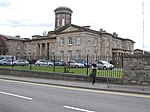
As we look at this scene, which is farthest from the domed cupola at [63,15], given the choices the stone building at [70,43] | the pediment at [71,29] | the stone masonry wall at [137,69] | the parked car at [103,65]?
the stone masonry wall at [137,69]

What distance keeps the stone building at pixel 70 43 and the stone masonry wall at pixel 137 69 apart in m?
41.3

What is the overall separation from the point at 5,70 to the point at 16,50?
69870mm

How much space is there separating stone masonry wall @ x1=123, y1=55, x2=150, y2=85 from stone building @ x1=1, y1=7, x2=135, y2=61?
136 ft

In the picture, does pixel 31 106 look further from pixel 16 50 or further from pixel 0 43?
pixel 16 50

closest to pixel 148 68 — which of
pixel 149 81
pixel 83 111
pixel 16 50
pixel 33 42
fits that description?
pixel 149 81

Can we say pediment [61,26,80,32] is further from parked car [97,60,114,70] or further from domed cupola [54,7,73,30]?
parked car [97,60,114,70]

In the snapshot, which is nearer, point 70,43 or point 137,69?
point 137,69

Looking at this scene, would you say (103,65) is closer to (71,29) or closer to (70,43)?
(70,43)

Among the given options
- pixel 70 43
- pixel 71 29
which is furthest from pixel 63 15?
pixel 70 43

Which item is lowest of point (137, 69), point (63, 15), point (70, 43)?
point (137, 69)

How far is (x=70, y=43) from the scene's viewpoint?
7250cm

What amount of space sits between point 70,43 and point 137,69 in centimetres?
5684

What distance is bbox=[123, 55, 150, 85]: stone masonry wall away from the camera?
1573 centimetres

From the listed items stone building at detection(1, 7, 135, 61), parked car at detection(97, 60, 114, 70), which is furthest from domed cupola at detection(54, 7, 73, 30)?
parked car at detection(97, 60, 114, 70)
